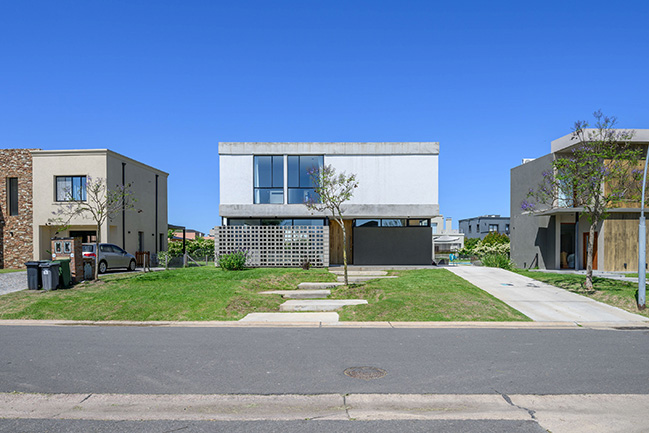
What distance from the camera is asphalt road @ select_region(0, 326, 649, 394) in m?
6.02

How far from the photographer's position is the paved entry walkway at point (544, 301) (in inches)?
447

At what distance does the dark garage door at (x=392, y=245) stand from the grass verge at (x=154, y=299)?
635 centimetres

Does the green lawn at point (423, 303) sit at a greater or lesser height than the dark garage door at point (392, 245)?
lesser

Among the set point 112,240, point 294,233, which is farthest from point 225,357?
point 112,240

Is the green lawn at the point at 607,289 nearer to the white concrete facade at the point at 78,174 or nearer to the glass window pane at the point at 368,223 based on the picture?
the glass window pane at the point at 368,223

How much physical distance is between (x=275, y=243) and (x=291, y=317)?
37.4 feet

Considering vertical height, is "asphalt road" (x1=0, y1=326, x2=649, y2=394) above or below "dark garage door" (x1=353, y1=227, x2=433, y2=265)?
below

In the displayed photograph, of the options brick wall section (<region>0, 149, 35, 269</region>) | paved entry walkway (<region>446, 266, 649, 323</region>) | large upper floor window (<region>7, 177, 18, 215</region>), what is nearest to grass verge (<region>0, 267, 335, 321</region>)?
paved entry walkway (<region>446, 266, 649, 323</region>)

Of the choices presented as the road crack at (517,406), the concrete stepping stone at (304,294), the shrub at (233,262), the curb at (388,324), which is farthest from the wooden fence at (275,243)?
the road crack at (517,406)

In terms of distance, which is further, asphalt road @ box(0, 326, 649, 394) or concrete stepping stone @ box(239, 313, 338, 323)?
concrete stepping stone @ box(239, 313, 338, 323)

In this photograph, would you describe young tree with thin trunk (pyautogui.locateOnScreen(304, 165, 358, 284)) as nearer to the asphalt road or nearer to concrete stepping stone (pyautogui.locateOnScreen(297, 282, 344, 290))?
concrete stepping stone (pyautogui.locateOnScreen(297, 282, 344, 290))

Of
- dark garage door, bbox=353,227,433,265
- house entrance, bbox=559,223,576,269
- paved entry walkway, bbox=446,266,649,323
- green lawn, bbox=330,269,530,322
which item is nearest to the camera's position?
green lawn, bbox=330,269,530,322

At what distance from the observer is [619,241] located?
23.6 m

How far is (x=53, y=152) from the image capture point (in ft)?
86.2
